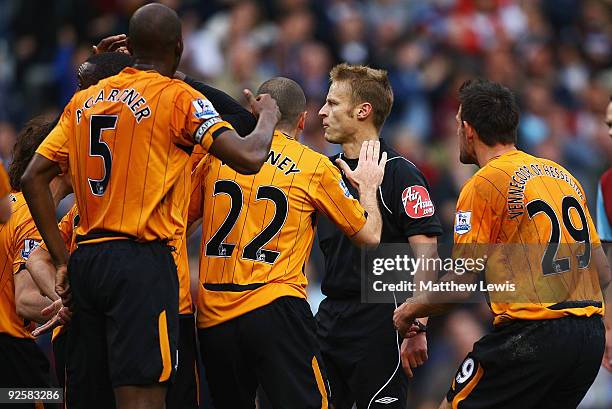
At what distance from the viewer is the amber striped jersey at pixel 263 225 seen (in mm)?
6488

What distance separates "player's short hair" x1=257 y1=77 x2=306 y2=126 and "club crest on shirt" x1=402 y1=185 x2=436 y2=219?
927mm

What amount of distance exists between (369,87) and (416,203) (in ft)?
3.09

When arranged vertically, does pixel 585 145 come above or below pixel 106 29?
below

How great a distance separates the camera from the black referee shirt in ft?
23.9

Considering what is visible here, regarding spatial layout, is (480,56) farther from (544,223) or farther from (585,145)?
(544,223)

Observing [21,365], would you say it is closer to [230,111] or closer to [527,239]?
[230,111]

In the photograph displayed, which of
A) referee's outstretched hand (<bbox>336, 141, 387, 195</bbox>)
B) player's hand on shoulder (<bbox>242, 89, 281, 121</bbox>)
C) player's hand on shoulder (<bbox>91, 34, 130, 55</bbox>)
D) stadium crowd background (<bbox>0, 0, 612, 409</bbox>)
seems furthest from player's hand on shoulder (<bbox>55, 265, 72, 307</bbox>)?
stadium crowd background (<bbox>0, 0, 612, 409</bbox>)

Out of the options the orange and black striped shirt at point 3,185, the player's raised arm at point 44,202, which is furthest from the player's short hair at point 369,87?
the orange and black striped shirt at point 3,185

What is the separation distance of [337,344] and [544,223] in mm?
1635

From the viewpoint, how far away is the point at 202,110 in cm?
566

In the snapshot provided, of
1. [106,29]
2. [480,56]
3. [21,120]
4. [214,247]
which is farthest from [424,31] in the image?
[214,247]

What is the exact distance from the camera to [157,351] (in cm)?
560

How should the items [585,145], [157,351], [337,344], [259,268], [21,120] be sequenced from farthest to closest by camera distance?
[585,145] < [21,120] < [337,344] < [259,268] < [157,351]

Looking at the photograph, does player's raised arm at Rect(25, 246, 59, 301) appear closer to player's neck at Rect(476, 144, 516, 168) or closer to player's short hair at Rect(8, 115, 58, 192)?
player's short hair at Rect(8, 115, 58, 192)
